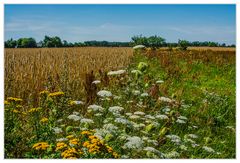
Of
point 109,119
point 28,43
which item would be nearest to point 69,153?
point 109,119

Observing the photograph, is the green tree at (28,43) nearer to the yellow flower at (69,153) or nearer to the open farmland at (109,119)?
the open farmland at (109,119)

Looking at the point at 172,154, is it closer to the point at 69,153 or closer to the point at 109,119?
the point at 109,119

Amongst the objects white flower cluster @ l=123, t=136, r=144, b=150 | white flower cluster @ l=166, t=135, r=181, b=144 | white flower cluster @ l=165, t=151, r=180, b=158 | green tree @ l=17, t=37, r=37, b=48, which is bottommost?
white flower cluster @ l=165, t=151, r=180, b=158

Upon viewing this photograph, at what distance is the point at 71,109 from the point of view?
22.8 ft

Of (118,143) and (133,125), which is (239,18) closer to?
(133,125)

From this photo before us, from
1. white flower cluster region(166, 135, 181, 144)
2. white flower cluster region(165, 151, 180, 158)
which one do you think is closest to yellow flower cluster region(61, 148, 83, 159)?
white flower cluster region(165, 151, 180, 158)

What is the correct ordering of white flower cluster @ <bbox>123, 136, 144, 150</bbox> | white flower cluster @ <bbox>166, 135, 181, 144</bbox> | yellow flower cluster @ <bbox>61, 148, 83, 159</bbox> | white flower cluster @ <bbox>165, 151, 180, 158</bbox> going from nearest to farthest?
yellow flower cluster @ <bbox>61, 148, 83, 159</bbox>, white flower cluster @ <bbox>123, 136, 144, 150</bbox>, white flower cluster @ <bbox>165, 151, 180, 158</bbox>, white flower cluster @ <bbox>166, 135, 181, 144</bbox>

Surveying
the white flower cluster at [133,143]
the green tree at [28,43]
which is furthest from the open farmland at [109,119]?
the green tree at [28,43]

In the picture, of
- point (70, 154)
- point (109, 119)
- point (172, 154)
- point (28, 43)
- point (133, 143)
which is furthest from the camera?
point (28, 43)

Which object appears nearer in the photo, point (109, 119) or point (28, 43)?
point (109, 119)

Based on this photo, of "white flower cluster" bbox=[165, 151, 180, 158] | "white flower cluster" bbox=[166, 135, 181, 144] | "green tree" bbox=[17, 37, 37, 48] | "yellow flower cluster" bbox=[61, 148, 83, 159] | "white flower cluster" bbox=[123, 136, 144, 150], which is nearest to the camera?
"yellow flower cluster" bbox=[61, 148, 83, 159]

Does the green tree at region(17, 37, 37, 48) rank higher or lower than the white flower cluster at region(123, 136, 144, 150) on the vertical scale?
higher

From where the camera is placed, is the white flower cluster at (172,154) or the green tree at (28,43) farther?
the green tree at (28,43)

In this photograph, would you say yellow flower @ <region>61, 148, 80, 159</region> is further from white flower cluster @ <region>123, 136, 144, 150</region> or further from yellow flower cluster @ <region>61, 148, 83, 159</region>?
white flower cluster @ <region>123, 136, 144, 150</region>
